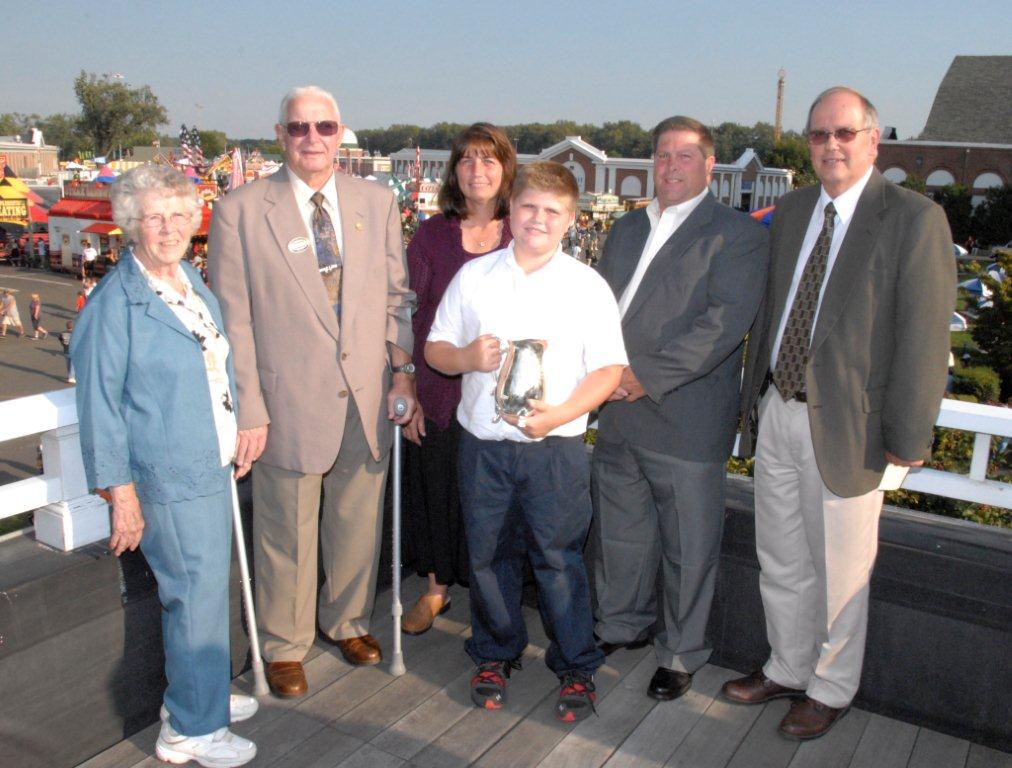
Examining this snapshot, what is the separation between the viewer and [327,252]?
3.02 m

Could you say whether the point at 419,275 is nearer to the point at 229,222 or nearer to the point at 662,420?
→ the point at 229,222

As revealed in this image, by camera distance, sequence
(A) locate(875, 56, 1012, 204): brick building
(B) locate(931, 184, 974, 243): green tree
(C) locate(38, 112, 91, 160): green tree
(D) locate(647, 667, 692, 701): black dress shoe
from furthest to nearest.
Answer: (C) locate(38, 112, 91, 160): green tree, (A) locate(875, 56, 1012, 204): brick building, (B) locate(931, 184, 974, 243): green tree, (D) locate(647, 667, 692, 701): black dress shoe

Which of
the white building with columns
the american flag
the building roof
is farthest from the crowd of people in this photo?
the building roof

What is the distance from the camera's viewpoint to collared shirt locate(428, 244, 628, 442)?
2.73 metres

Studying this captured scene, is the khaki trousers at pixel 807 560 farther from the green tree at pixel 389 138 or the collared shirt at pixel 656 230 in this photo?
the green tree at pixel 389 138

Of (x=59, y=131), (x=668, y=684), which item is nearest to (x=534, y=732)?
(x=668, y=684)

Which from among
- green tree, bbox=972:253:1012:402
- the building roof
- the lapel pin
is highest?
the building roof

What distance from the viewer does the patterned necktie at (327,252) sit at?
118 inches

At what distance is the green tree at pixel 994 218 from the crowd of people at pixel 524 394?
47833mm

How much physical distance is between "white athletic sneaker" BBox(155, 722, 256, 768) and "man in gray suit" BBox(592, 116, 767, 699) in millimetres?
1400

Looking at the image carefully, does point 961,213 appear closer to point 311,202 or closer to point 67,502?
point 311,202

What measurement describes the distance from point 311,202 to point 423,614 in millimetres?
1738

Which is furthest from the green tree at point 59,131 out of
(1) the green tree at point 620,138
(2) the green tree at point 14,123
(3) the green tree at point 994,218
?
(3) the green tree at point 994,218

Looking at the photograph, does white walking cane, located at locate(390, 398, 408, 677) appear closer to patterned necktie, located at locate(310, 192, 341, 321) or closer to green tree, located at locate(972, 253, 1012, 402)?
patterned necktie, located at locate(310, 192, 341, 321)
